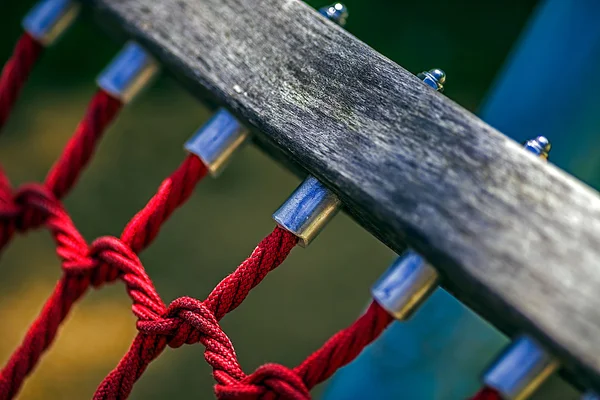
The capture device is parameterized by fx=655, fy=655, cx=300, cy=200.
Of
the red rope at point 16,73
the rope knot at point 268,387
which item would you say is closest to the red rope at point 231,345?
the rope knot at point 268,387

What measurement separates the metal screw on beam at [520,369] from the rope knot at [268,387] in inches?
5.4

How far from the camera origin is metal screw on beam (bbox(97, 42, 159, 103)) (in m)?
0.63

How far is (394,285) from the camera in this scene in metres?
0.45

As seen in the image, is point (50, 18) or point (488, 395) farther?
point (50, 18)

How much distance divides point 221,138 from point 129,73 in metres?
0.14

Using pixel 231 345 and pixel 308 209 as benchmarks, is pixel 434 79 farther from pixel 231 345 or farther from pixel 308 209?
pixel 231 345

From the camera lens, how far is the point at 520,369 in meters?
0.41

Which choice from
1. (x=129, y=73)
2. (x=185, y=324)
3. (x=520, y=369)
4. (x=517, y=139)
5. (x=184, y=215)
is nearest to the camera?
(x=520, y=369)

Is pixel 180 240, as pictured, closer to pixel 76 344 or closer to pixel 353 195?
pixel 76 344

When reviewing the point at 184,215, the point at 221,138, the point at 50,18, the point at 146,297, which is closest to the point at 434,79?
the point at 221,138

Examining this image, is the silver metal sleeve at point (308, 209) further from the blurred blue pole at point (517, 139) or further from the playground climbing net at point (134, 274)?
the blurred blue pole at point (517, 139)

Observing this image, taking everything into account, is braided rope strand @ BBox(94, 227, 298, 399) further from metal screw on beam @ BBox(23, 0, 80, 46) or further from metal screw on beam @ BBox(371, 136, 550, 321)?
metal screw on beam @ BBox(23, 0, 80, 46)

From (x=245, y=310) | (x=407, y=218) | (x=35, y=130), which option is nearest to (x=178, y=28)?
(x=407, y=218)

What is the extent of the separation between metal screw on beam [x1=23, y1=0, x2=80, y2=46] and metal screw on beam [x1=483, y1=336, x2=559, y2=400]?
0.55 m
